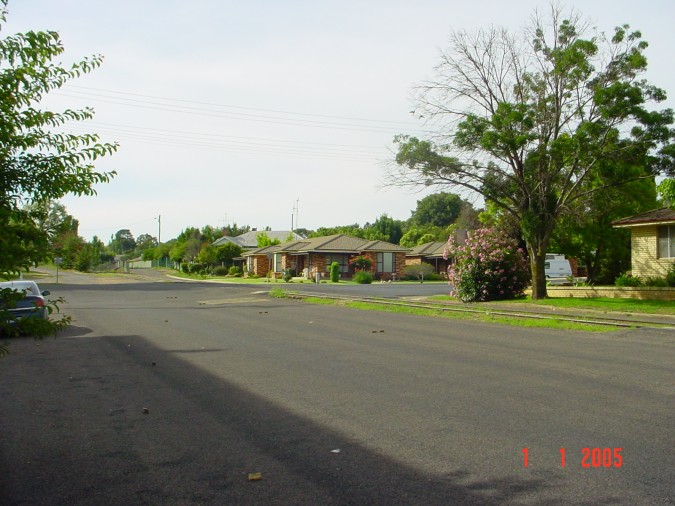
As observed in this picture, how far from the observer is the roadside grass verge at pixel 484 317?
1686 cm

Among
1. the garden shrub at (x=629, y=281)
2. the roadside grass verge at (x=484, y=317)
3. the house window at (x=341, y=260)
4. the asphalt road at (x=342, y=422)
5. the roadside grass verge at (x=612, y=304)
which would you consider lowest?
the asphalt road at (x=342, y=422)

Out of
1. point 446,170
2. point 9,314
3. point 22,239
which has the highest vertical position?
point 446,170

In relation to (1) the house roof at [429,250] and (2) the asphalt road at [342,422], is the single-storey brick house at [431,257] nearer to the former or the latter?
(1) the house roof at [429,250]

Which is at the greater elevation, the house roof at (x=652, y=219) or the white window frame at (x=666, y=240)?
the house roof at (x=652, y=219)

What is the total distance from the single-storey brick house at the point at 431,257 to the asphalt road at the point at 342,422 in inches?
2233

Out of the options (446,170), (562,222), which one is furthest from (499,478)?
(562,222)

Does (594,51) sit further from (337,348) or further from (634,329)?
(337,348)

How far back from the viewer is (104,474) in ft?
18.8

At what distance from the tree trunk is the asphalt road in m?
13.3

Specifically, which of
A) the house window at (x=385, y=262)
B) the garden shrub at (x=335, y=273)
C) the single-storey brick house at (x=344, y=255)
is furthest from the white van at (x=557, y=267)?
the house window at (x=385, y=262)

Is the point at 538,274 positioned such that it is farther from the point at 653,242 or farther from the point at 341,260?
the point at 341,260

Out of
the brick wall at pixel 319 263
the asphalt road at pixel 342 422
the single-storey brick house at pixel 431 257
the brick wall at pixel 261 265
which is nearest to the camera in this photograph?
the asphalt road at pixel 342 422

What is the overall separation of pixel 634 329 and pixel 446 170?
1209cm

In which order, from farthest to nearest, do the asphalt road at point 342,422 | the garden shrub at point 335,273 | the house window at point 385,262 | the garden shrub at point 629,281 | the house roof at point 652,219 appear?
1. the house window at point 385,262
2. the garden shrub at point 335,273
3. the garden shrub at point 629,281
4. the house roof at point 652,219
5. the asphalt road at point 342,422
